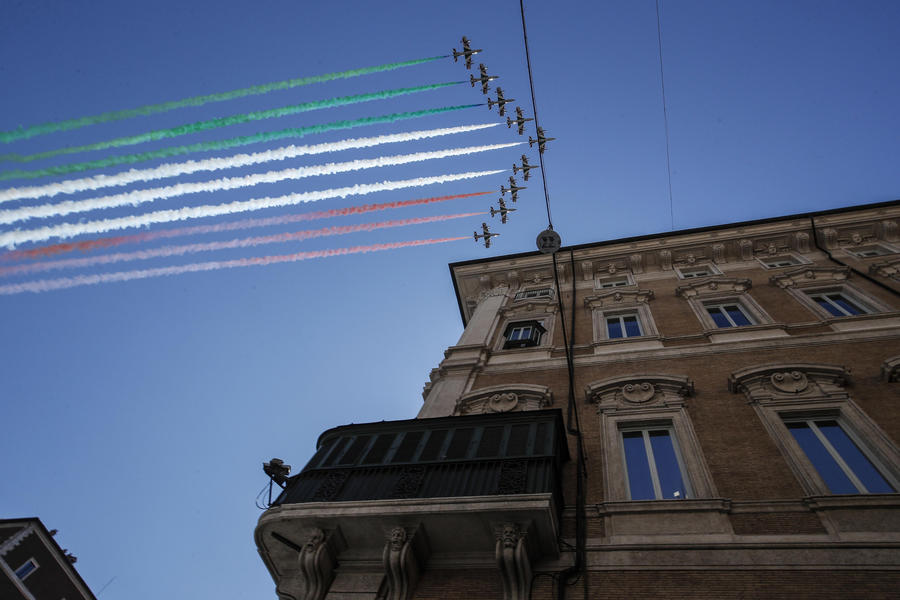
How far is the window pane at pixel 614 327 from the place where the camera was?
1908 centimetres

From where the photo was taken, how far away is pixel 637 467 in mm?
11625

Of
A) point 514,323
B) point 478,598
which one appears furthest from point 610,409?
point 514,323

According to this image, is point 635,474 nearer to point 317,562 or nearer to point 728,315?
point 317,562

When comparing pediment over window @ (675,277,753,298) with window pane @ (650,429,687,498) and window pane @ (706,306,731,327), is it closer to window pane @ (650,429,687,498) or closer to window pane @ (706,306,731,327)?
window pane @ (706,306,731,327)

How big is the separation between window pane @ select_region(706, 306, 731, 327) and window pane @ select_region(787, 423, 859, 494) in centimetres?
674

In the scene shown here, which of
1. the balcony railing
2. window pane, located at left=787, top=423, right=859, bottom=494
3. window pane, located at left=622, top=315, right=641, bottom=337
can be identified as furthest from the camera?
window pane, located at left=622, top=315, right=641, bottom=337

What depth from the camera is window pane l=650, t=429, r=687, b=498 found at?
10.7 metres

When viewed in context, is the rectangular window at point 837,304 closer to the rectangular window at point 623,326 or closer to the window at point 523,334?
the rectangular window at point 623,326

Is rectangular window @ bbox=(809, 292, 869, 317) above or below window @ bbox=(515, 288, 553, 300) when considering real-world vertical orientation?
below

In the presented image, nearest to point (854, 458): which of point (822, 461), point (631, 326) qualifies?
point (822, 461)

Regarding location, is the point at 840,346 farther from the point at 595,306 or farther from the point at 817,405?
the point at 595,306

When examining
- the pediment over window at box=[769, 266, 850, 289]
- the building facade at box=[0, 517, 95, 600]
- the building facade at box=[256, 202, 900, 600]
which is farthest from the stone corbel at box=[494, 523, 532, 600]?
the building facade at box=[0, 517, 95, 600]

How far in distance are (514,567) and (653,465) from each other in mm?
4298

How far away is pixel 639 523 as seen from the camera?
32.3 ft
